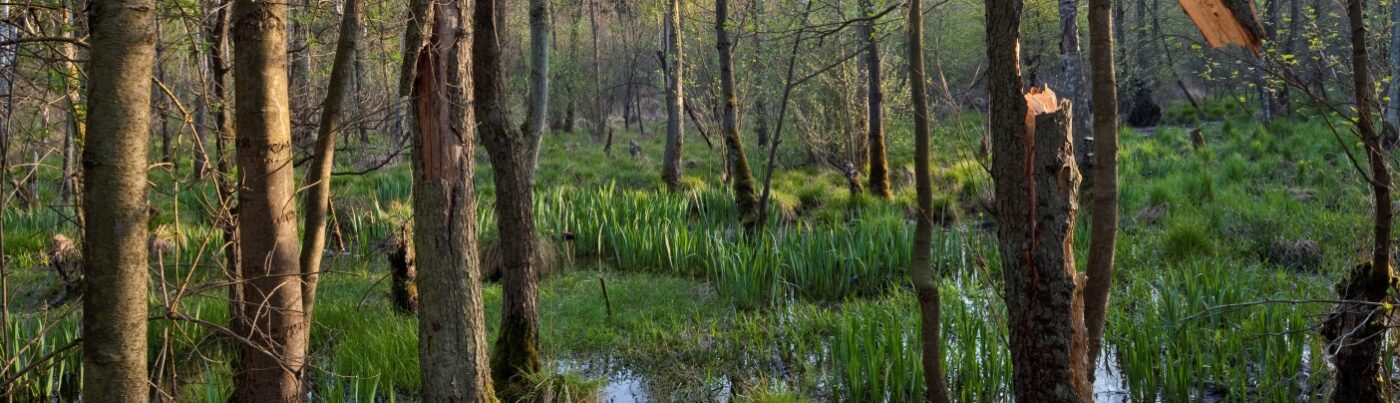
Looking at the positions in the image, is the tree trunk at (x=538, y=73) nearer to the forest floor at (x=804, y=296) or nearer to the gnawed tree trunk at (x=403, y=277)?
the forest floor at (x=804, y=296)

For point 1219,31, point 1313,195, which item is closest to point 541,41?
point 1219,31

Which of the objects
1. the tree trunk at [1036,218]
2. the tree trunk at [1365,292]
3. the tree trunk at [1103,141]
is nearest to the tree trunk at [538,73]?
the tree trunk at [1036,218]

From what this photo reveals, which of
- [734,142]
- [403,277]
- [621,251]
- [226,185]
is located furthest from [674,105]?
[226,185]

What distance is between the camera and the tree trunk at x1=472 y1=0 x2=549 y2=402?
418 cm

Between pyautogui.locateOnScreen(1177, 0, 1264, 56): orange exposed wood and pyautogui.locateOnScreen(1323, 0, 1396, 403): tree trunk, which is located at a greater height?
pyautogui.locateOnScreen(1177, 0, 1264, 56): orange exposed wood

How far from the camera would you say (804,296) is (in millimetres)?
6812

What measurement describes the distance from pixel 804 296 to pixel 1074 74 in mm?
4872

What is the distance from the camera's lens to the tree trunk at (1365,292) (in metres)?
3.71

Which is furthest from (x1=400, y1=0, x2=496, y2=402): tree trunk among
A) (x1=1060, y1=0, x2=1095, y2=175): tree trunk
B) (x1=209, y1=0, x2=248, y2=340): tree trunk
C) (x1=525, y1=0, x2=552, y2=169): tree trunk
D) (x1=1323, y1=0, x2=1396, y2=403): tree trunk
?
(x1=1060, y1=0, x2=1095, y2=175): tree trunk

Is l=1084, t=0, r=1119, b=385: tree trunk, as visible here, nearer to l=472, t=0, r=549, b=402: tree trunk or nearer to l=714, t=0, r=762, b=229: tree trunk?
l=472, t=0, r=549, b=402: tree trunk

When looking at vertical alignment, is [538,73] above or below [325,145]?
above

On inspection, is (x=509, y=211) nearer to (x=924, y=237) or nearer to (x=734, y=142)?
(x=924, y=237)

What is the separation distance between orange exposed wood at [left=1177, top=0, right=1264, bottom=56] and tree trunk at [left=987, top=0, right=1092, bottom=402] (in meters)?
0.59

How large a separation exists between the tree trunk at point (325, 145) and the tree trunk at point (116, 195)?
6.22ft
